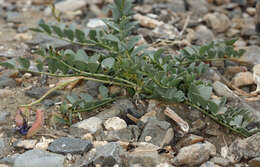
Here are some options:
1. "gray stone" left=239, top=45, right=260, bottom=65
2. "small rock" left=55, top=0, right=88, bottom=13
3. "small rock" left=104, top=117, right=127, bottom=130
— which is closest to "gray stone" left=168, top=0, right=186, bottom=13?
"small rock" left=55, top=0, right=88, bottom=13

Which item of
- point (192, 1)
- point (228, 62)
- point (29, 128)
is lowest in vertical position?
point (29, 128)

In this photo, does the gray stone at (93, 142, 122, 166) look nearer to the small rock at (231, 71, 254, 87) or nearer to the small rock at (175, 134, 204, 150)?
the small rock at (175, 134, 204, 150)

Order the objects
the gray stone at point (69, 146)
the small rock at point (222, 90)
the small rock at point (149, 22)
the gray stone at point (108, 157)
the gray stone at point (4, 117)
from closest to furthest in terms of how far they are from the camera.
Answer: the gray stone at point (108, 157)
the gray stone at point (69, 146)
the gray stone at point (4, 117)
the small rock at point (222, 90)
the small rock at point (149, 22)

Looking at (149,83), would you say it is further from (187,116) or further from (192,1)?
(192,1)

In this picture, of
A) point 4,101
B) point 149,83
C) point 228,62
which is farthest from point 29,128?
point 228,62

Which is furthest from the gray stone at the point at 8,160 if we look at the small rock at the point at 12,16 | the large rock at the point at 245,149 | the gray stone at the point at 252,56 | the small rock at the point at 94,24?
the small rock at the point at 12,16

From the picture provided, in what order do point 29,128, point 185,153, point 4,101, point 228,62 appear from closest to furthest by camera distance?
point 185,153, point 29,128, point 4,101, point 228,62

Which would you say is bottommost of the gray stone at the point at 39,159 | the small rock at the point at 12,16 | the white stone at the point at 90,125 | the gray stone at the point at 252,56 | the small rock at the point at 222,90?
the gray stone at the point at 39,159

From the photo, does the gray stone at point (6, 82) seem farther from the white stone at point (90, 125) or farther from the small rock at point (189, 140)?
the small rock at point (189, 140)
